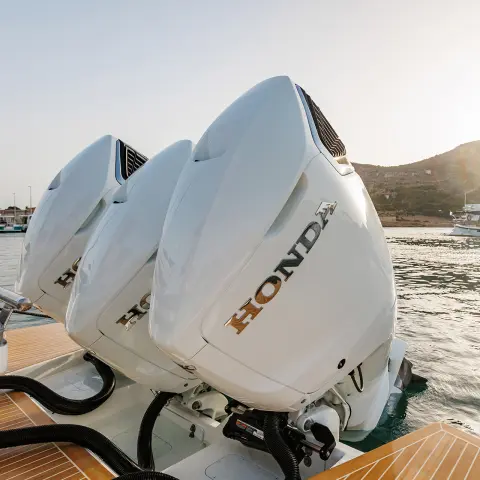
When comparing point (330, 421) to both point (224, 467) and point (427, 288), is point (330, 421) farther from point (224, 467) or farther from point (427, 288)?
point (427, 288)

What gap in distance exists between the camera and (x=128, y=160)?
3.02 m

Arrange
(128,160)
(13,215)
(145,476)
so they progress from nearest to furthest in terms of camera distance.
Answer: (145,476), (128,160), (13,215)

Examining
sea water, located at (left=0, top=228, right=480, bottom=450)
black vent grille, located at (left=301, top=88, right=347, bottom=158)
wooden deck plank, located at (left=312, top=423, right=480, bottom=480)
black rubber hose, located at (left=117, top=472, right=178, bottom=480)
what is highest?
black vent grille, located at (left=301, top=88, right=347, bottom=158)

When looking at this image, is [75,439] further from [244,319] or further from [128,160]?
[128,160]

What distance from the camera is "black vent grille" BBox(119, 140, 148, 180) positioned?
297 centimetres

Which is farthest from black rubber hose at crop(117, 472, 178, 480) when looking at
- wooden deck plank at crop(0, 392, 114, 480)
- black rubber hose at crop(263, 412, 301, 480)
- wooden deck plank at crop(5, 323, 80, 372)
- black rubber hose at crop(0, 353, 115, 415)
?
wooden deck plank at crop(5, 323, 80, 372)

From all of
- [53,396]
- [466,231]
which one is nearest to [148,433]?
[53,396]

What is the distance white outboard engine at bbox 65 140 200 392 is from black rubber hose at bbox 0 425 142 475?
0.32m

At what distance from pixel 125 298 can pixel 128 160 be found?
4.00 ft

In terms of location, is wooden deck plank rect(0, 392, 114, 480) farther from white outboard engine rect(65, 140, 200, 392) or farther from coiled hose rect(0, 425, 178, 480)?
white outboard engine rect(65, 140, 200, 392)

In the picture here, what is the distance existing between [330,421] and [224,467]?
480mm

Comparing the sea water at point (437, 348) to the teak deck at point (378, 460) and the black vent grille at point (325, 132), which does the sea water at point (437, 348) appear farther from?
the black vent grille at point (325, 132)

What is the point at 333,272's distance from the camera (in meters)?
1.75

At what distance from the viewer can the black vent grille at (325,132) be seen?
76.9 inches
